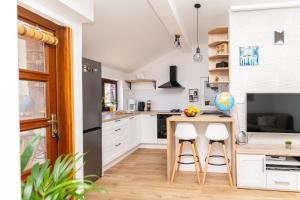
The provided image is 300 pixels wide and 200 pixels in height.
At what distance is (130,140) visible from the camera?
5465mm

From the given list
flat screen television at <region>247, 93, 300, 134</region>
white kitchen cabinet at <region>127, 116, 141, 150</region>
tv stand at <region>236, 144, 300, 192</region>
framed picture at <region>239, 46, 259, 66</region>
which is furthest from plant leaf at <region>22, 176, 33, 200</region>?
white kitchen cabinet at <region>127, 116, 141, 150</region>

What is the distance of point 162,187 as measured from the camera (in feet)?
11.2

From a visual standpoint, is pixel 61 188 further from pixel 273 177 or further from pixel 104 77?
pixel 104 77

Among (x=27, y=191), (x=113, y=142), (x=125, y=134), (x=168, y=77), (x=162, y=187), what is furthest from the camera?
(x=168, y=77)

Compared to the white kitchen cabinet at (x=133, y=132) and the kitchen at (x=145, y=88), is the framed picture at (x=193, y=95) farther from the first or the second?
the white kitchen cabinet at (x=133, y=132)

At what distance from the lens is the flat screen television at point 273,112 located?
3451mm

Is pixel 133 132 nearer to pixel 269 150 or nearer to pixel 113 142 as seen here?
pixel 113 142

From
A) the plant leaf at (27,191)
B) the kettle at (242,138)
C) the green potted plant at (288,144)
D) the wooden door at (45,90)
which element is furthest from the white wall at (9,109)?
the green potted plant at (288,144)

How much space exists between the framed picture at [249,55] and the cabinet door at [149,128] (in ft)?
9.12

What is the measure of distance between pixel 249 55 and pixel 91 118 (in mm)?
2575

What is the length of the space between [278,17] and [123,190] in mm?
3394

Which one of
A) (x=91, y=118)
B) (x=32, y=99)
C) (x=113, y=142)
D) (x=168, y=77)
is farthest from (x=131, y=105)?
(x=32, y=99)

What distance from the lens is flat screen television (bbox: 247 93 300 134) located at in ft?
11.3

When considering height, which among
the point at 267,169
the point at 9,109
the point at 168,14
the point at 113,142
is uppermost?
the point at 168,14
